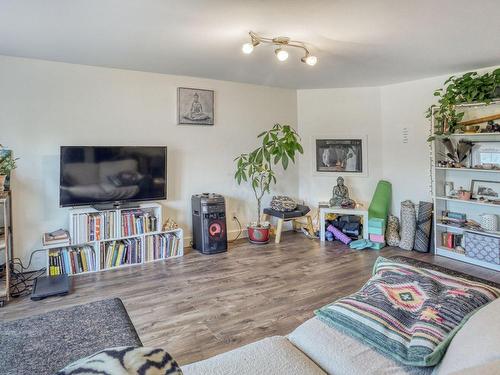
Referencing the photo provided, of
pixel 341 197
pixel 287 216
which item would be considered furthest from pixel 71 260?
pixel 341 197

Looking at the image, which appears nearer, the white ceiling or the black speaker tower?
the white ceiling

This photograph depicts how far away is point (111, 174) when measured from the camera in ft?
12.3

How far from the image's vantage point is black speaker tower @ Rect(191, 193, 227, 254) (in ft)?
13.6

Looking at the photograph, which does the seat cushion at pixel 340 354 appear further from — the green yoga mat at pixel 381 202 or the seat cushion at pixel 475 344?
the green yoga mat at pixel 381 202

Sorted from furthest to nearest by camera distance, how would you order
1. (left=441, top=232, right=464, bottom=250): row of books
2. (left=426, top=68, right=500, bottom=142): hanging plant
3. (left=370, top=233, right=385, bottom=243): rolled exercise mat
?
(left=370, top=233, right=385, bottom=243): rolled exercise mat
(left=441, top=232, right=464, bottom=250): row of books
(left=426, top=68, right=500, bottom=142): hanging plant

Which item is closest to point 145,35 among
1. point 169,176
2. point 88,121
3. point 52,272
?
point 88,121

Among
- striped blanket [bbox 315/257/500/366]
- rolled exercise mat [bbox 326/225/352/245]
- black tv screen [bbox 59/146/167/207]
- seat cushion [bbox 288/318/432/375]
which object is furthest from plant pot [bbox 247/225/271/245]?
seat cushion [bbox 288/318/432/375]

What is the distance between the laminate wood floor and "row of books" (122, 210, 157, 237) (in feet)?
1.31

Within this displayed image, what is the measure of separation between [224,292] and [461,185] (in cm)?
321

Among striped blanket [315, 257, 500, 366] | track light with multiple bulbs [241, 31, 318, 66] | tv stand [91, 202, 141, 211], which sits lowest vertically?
striped blanket [315, 257, 500, 366]

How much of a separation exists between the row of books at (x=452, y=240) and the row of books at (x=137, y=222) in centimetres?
353

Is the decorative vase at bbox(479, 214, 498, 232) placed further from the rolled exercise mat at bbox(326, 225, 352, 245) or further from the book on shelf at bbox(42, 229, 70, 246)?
the book on shelf at bbox(42, 229, 70, 246)

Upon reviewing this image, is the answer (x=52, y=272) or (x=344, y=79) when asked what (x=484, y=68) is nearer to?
(x=344, y=79)

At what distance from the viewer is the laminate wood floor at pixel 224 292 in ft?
7.79
